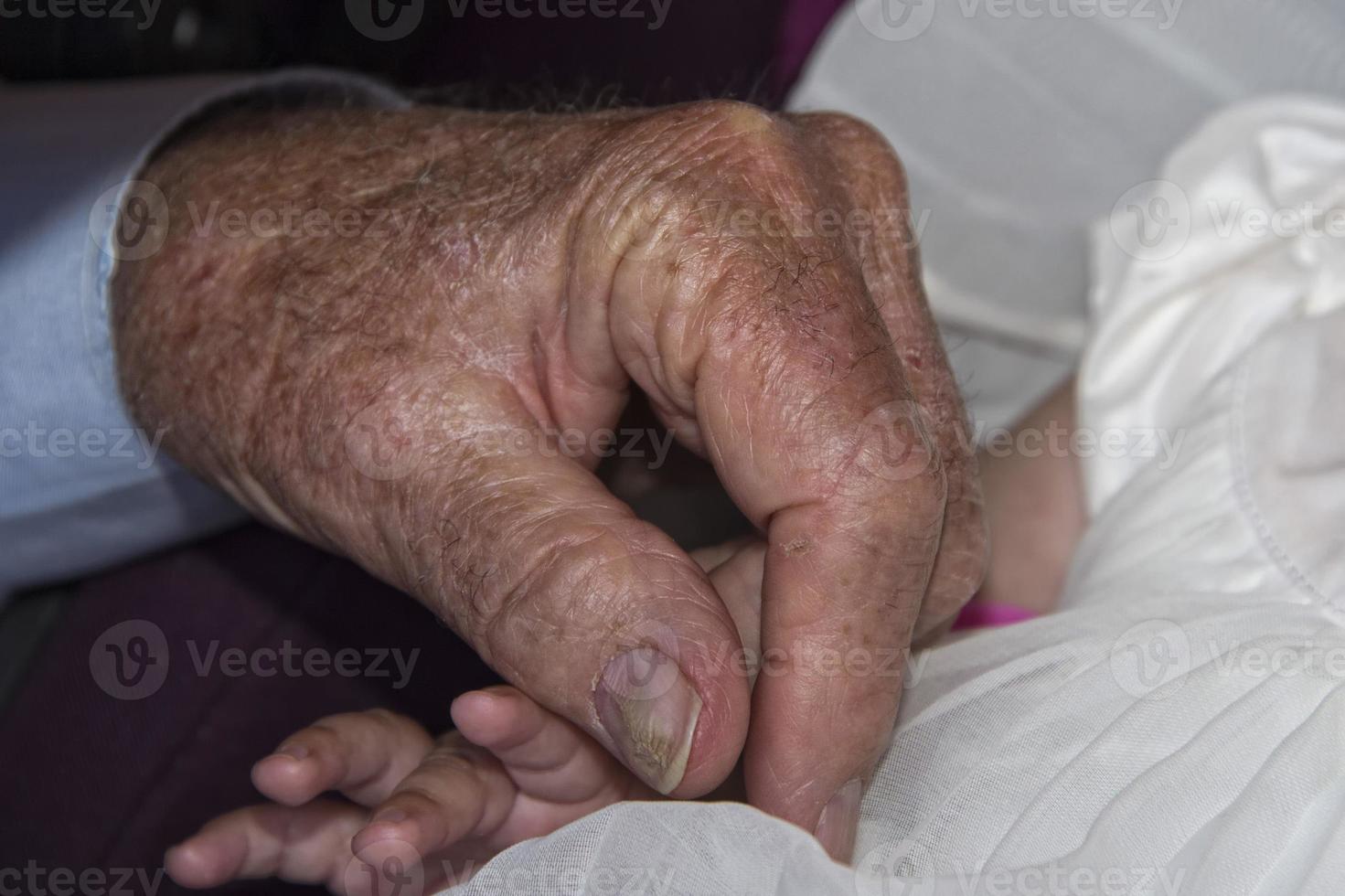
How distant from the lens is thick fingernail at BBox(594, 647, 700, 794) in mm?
517

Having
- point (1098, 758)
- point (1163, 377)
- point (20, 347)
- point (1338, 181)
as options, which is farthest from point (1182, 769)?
point (20, 347)

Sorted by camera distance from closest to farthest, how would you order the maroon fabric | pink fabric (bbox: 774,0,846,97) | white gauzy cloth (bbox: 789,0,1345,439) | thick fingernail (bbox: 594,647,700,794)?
thick fingernail (bbox: 594,647,700,794) → the maroon fabric → white gauzy cloth (bbox: 789,0,1345,439) → pink fabric (bbox: 774,0,846,97)

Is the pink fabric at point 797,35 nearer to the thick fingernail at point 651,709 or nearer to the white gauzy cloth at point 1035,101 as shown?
the white gauzy cloth at point 1035,101

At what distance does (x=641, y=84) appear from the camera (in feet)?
3.98

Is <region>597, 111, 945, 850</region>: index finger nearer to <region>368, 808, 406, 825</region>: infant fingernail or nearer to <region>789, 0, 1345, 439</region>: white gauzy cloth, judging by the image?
<region>368, 808, 406, 825</region>: infant fingernail

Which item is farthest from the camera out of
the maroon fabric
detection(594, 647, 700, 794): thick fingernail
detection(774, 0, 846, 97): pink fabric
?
detection(774, 0, 846, 97): pink fabric

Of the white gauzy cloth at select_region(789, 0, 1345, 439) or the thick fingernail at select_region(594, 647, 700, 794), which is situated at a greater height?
the white gauzy cloth at select_region(789, 0, 1345, 439)

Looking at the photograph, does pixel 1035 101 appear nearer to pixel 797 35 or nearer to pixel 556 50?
pixel 797 35

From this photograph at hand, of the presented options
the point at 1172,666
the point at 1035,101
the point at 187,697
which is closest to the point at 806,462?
the point at 1172,666

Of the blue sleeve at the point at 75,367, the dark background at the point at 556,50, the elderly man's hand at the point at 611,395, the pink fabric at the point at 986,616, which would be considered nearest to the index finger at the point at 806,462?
the elderly man's hand at the point at 611,395

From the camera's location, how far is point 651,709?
0.52 meters

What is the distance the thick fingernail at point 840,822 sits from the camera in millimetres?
569

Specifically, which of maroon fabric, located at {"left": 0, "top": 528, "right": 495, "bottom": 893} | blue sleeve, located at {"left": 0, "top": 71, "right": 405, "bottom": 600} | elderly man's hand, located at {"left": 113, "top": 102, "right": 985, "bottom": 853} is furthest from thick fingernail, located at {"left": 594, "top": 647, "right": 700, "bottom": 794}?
blue sleeve, located at {"left": 0, "top": 71, "right": 405, "bottom": 600}

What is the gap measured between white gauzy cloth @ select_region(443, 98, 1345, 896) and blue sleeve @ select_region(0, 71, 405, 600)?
476 mm
